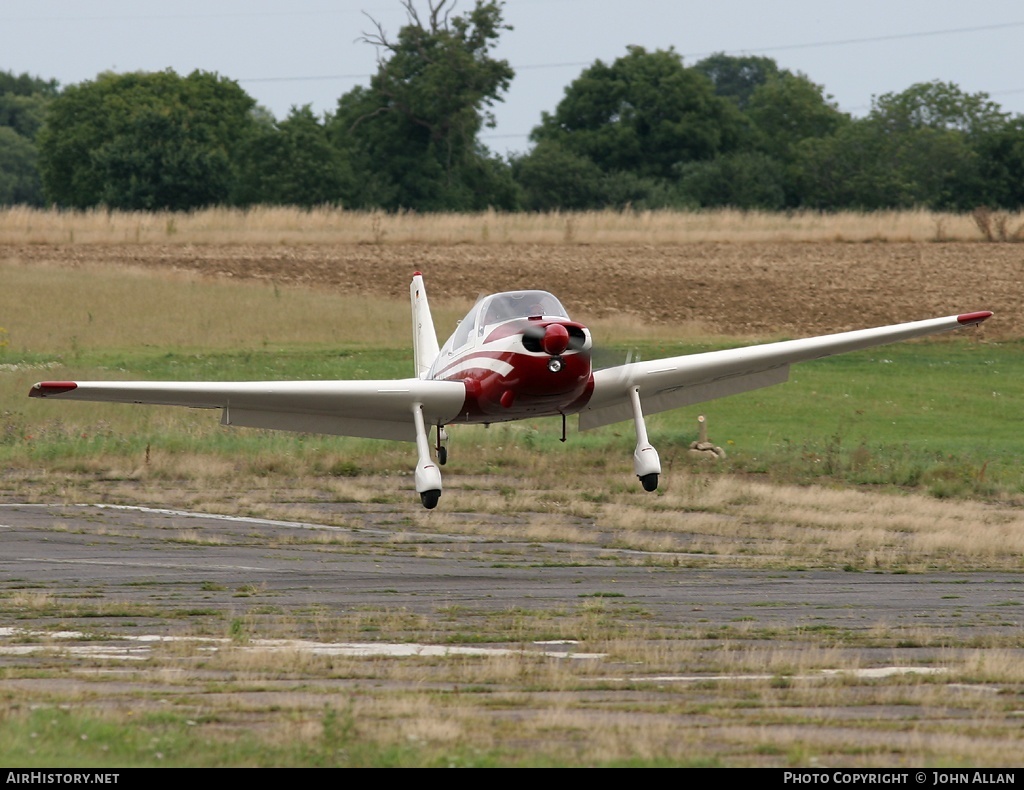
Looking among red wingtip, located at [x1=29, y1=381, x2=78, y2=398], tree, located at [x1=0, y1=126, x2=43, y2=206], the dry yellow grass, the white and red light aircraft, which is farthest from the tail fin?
tree, located at [x1=0, y1=126, x2=43, y2=206]

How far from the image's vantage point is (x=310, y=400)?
21297 mm

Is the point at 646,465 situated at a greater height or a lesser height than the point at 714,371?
lesser

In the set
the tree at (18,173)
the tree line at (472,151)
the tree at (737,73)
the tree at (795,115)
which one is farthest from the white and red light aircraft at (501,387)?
the tree at (737,73)

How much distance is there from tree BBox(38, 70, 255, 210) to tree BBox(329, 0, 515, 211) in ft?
31.3

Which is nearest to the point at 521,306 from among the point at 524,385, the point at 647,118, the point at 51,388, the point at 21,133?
the point at 524,385

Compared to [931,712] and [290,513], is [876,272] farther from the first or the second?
[931,712]

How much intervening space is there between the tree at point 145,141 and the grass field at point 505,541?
3141 cm

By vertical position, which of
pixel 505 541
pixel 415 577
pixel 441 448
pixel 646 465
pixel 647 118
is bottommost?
pixel 505 541

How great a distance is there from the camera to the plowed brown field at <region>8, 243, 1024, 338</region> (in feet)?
175

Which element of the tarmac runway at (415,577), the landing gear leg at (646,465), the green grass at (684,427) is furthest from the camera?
the green grass at (684,427)

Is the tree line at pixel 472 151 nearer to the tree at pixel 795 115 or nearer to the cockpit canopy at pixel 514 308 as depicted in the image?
the tree at pixel 795 115

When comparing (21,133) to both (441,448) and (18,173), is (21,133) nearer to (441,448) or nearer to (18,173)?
(18,173)

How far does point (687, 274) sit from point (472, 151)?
37.3 meters

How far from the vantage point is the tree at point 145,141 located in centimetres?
9219
